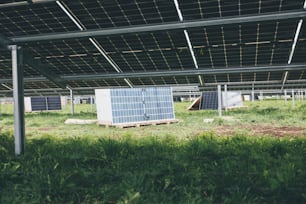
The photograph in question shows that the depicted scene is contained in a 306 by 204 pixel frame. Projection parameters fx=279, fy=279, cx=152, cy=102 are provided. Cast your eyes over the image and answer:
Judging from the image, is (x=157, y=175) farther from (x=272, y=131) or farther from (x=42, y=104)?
(x=42, y=104)

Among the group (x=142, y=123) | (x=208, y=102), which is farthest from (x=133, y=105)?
(x=208, y=102)

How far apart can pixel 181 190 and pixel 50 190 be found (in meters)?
2.19

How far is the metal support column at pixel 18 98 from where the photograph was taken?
6.46 meters

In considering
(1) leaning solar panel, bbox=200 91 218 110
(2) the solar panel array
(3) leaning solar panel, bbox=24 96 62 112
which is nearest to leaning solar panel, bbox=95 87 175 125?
(2) the solar panel array

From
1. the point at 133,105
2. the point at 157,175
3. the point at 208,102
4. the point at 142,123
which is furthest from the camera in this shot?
the point at 208,102

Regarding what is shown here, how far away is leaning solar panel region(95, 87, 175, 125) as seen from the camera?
49.9 ft

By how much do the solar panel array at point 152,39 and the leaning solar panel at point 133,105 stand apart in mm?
6407

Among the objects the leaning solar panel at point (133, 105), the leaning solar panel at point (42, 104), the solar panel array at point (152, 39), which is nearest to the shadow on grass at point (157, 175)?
the solar panel array at point (152, 39)

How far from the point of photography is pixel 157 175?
5.25 metres

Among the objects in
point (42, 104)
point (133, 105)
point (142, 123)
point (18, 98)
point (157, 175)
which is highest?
point (42, 104)

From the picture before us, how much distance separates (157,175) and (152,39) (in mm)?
3637

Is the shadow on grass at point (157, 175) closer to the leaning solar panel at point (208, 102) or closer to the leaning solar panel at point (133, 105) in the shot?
the leaning solar panel at point (133, 105)

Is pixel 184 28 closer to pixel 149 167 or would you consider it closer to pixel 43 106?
pixel 149 167

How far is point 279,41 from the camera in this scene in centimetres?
698
